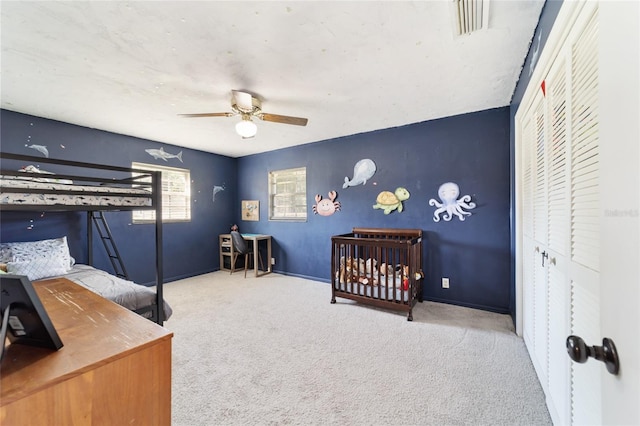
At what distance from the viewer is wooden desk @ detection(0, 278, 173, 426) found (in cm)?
68

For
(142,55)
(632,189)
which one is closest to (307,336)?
(632,189)

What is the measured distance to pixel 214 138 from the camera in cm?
392

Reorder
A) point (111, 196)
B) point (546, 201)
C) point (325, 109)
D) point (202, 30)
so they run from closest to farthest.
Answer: point (546, 201) < point (202, 30) < point (111, 196) < point (325, 109)

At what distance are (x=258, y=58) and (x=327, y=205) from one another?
2550 mm

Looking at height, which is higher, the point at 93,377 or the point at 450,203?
the point at 450,203

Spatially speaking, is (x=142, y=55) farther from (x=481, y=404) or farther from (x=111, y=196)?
(x=481, y=404)

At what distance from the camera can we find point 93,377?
77 centimetres

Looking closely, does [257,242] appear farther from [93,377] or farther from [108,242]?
[93,377]

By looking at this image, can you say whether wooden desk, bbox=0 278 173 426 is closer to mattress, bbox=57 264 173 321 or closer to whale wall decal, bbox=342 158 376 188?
mattress, bbox=57 264 173 321

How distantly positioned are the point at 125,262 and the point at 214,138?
7.23 ft

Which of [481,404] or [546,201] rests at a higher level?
[546,201]

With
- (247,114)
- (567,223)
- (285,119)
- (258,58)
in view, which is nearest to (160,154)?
(247,114)

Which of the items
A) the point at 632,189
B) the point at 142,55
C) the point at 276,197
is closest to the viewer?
the point at 632,189

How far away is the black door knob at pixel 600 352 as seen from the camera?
0.48 m
